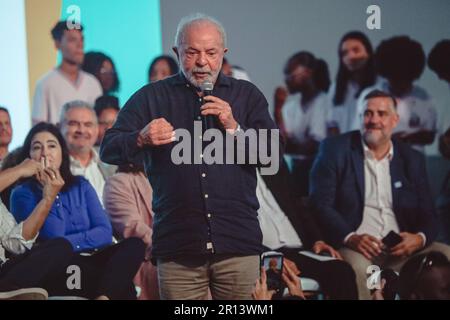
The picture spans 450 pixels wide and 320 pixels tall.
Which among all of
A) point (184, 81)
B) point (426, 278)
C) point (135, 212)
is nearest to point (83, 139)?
point (135, 212)

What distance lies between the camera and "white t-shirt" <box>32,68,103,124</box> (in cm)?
318

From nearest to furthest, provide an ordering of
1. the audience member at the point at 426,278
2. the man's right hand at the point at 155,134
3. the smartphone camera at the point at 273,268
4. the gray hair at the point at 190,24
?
1. the man's right hand at the point at 155,134
2. the gray hair at the point at 190,24
3. the smartphone camera at the point at 273,268
4. the audience member at the point at 426,278

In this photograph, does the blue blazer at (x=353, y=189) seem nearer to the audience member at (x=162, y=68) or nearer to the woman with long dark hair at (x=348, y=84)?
the woman with long dark hair at (x=348, y=84)

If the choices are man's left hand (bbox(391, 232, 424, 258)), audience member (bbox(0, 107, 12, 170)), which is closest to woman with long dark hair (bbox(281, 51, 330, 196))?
man's left hand (bbox(391, 232, 424, 258))

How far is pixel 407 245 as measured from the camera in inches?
128

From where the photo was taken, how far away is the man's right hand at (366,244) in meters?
3.25

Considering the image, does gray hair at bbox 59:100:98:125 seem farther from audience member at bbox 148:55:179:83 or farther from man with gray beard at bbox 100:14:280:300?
man with gray beard at bbox 100:14:280:300

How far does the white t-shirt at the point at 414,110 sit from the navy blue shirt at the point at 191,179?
0.86 meters

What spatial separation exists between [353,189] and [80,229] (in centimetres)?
118

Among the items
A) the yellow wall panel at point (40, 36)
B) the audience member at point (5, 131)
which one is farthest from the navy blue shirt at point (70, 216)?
the yellow wall panel at point (40, 36)

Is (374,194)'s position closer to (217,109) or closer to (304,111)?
(304,111)

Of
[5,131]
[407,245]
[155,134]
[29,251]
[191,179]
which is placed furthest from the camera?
[407,245]

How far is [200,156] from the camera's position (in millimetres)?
2637
